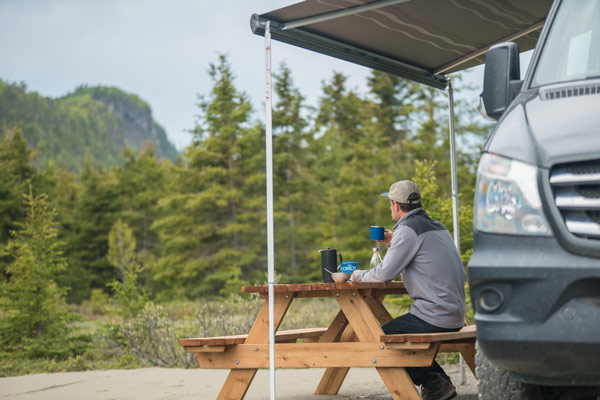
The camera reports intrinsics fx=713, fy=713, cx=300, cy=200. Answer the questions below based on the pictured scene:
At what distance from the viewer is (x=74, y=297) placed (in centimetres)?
3928

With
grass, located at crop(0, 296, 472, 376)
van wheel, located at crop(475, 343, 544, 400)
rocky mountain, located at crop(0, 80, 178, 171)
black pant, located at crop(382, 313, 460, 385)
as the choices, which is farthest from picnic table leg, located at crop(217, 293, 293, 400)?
rocky mountain, located at crop(0, 80, 178, 171)

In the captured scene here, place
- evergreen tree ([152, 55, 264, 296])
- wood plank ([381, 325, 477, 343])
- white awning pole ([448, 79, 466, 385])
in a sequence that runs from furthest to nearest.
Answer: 1. evergreen tree ([152, 55, 264, 296])
2. white awning pole ([448, 79, 466, 385])
3. wood plank ([381, 325, 477, 343])

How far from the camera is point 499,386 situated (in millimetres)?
3037

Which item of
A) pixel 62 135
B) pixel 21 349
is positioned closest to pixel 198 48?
pixel 62 135

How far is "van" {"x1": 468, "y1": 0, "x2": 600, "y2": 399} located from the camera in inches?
102

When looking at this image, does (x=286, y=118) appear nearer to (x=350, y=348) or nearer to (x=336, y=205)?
(x=336, y=205)

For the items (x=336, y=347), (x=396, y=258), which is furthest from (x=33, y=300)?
(x=396, y=258)

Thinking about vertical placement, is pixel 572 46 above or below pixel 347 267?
above

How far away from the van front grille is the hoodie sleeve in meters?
2.18

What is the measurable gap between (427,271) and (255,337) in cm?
131

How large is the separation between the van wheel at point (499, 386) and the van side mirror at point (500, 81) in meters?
1.21

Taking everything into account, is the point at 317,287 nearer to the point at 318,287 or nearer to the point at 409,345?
the point at 318,287

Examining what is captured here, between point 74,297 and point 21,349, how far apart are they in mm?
27985

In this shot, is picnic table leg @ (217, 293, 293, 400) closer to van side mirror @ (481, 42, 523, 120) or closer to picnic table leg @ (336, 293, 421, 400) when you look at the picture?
picnic table leg @ (336, 293, 421, 400)
